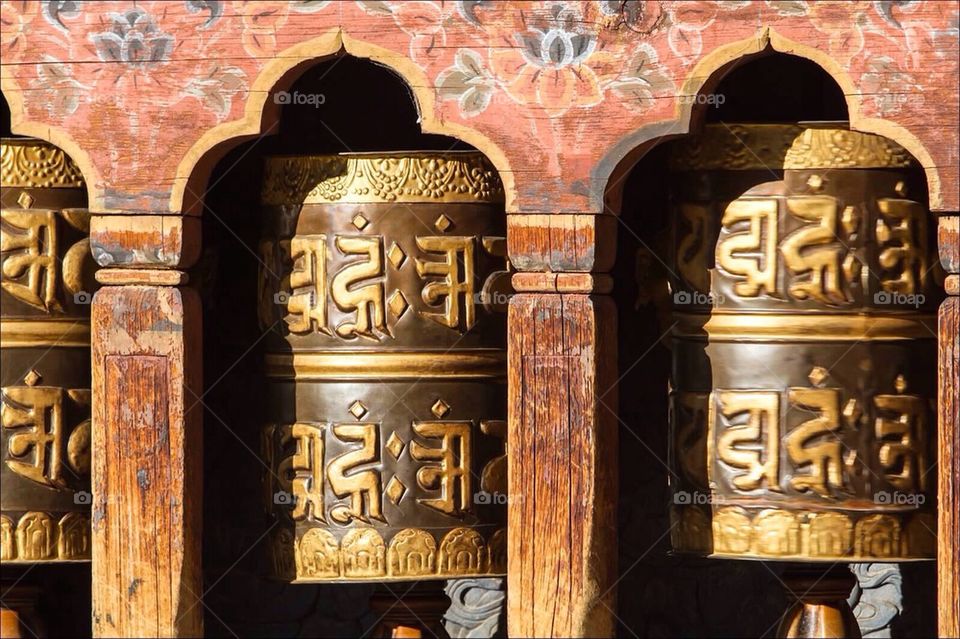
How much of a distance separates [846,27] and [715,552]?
1452mm

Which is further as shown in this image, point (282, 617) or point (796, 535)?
point (282, 617)

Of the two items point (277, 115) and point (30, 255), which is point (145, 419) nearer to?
point (30, 255)

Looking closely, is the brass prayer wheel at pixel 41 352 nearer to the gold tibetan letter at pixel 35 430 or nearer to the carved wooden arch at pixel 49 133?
the gold tibetan letter at pixel 35 430

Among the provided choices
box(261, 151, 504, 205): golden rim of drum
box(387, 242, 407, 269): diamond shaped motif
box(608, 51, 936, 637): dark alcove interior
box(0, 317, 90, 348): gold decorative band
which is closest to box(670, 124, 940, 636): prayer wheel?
box(608, 51, 936, 637): dark alcove interior

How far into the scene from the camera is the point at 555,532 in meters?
5.34

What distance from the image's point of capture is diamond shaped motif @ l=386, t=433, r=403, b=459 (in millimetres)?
5664

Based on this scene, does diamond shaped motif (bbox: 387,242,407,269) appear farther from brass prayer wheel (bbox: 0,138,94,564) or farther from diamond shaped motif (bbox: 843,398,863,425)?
diamond shaped motif (bbox: 843,398,863,425)

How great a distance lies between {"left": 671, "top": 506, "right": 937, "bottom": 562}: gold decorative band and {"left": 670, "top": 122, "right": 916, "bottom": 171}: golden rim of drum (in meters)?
0.92

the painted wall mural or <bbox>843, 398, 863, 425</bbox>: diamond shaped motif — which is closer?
the painted wall mural

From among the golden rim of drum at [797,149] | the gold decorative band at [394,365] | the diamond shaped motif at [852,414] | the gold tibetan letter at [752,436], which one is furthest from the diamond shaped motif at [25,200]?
the diamond shaped motif at [852,414]

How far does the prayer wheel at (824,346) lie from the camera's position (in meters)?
5.41

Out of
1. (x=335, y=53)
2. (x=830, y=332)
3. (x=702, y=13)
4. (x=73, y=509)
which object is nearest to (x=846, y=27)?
(x=702, y=13)

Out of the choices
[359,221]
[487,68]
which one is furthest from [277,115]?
[487,68]

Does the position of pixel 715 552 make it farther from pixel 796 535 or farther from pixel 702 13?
pixel 702 13
